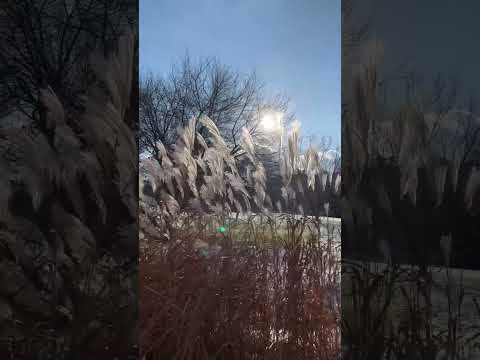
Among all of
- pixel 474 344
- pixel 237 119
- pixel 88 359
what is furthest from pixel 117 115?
pixel 474 344

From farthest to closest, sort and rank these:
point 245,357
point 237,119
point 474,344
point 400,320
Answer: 1. point 237,119
2. point 245,357
3. point 400,320
4. point 474,344

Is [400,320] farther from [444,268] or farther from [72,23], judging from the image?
[72,23]

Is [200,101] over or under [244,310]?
over

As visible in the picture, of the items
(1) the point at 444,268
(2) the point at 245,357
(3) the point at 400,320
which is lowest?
(2) the point at 245,357

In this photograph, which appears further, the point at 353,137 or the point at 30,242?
the point at 353,137

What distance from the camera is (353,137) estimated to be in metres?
1.03

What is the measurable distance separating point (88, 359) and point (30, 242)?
35cm

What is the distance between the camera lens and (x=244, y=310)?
1497mm

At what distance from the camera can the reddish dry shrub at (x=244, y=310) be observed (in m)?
1.46

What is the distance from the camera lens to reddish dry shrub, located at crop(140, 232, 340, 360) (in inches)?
57.3

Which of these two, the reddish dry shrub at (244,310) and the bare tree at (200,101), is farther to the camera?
the bare tree at (200,101)

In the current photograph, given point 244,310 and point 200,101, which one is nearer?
point 244,310

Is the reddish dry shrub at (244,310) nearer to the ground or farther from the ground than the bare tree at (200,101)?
nearer to the ground

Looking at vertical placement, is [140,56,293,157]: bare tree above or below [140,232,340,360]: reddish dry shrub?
above
